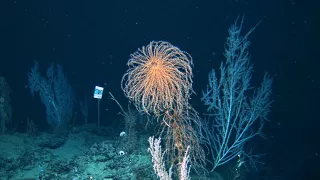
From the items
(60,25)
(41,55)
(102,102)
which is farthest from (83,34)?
(102,102)

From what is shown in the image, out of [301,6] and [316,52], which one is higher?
[301,6]

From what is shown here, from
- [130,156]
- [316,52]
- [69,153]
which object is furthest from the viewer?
[316,52]

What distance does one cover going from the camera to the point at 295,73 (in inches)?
746

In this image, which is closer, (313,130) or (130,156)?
(130,156)

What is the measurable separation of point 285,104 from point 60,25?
30.9 m

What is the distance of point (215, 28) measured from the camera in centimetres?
2461

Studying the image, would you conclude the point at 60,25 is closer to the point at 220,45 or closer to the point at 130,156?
the point at 220,45

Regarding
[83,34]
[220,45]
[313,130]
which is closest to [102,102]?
[83,34]

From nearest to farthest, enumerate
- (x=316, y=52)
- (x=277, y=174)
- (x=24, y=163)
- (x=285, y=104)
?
1. (x=24, y=163)
2. (x=277, y=174)
3. (x=285, y=104)
4. (x=316, y=52)

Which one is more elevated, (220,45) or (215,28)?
(215,28)

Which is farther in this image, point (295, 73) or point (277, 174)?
point (295, 73)

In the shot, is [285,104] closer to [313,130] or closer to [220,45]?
[313,130]

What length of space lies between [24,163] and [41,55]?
2962 centimetres

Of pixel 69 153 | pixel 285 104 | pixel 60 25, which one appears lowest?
pixel 69 153
